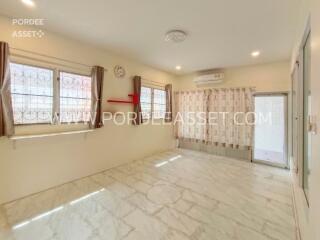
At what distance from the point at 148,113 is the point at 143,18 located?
273 cm

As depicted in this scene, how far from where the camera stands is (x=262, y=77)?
418cm

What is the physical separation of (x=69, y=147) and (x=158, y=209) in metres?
1.89

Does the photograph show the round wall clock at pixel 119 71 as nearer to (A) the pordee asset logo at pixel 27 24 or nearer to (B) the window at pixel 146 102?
(B) the window at pixel 146 102

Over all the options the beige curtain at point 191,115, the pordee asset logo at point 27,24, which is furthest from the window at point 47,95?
the beige curtain at point 191,115

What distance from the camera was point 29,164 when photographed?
254 centimetres

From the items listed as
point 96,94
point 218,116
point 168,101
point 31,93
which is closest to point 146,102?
point 168,101

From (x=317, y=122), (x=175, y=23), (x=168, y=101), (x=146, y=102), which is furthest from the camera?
(x=168, y=101)

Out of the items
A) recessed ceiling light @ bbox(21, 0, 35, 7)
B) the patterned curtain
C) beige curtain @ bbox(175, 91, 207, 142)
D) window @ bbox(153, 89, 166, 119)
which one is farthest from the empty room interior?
the patterned curtain

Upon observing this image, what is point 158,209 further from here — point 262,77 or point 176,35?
point 262,77

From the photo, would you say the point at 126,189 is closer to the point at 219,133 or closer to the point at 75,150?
the point at 75,150

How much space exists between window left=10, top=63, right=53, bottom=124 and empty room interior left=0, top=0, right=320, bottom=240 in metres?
0.01

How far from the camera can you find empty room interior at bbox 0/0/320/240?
1892mm

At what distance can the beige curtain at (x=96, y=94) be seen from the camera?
3221mm

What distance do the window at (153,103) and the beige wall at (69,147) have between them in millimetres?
395
